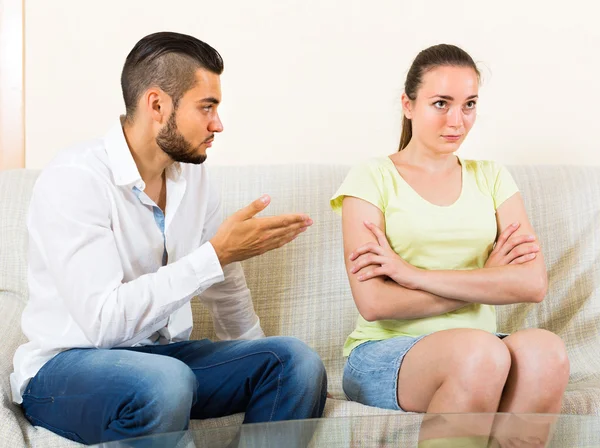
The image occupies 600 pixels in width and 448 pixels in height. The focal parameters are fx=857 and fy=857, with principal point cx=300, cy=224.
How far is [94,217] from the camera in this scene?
1.60 m

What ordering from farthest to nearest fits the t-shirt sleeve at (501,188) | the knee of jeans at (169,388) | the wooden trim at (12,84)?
the wooden trim at (12,84) < the t-shirt sleeve at (501,188) < the knee of jeans at (169,388)

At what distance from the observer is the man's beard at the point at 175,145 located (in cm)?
170

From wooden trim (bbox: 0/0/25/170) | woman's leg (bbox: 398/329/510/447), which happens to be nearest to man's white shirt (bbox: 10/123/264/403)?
woman's leg (bbox: 398/329/510/447)

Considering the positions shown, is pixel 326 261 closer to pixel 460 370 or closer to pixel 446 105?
pixel 446 105

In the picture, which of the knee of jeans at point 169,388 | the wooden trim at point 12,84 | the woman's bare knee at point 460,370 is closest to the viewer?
the knee of jeans at point 169,388

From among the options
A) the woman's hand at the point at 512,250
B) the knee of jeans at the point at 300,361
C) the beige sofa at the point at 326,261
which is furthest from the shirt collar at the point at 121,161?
the woman's hand at the point at 512,250

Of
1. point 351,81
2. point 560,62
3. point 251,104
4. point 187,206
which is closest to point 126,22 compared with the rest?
point 251,104

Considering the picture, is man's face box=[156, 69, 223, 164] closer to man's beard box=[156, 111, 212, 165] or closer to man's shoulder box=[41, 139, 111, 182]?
man's beard box=[156, 111, 212, 165]

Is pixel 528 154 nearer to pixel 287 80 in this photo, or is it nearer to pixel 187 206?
pixel 287 80

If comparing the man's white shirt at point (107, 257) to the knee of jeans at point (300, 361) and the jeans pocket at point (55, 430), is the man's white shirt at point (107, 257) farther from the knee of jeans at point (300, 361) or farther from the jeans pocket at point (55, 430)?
the knee of jeans at point (300, 361)

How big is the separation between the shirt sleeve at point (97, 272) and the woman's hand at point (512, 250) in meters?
0.64

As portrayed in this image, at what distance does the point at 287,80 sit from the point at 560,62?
839 mm

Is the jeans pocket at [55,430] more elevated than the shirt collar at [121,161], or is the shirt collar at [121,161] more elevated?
the shirt collar at [121,161]

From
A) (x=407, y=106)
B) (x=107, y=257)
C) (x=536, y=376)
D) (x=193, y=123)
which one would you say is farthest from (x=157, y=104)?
(x=536, y=376)
